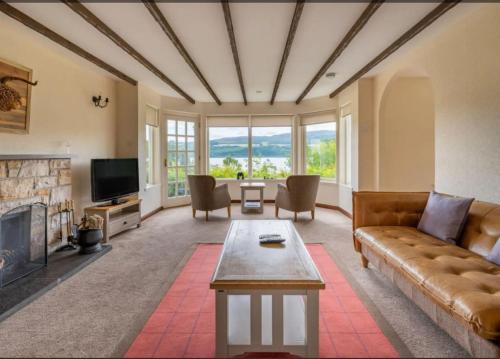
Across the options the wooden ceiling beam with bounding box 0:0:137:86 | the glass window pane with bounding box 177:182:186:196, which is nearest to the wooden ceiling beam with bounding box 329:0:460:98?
the wooden ceiling beam with bounding box 0:0:137:86

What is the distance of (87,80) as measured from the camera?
14.0 feet

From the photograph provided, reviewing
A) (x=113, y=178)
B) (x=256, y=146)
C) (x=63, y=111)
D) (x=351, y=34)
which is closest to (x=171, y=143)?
(x=256, y=146)

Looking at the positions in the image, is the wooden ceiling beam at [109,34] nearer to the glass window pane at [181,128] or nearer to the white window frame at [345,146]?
the glass window pane at [181,128]

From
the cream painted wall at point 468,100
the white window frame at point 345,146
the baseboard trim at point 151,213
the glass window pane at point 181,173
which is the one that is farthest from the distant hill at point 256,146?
the cream painted wall at point 468,100

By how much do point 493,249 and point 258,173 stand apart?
5.67 m

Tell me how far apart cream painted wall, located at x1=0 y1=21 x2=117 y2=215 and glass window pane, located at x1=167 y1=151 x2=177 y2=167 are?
1.57 m

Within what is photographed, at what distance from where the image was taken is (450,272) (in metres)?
1.76

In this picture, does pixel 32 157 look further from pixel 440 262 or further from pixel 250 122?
pixel 250 122

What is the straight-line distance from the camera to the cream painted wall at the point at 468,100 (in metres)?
2.56

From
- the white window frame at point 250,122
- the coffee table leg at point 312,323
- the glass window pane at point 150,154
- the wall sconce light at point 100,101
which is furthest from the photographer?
the white window frame at point 250,122

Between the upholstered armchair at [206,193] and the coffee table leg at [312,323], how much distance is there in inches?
150

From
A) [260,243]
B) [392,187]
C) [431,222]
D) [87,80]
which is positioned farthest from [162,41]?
[392,187]

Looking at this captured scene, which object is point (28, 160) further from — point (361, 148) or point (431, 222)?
point (361, 148)

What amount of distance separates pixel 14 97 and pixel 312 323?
3520 millimetres
